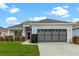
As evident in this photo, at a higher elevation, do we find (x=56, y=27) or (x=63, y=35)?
(x=56, y=27)

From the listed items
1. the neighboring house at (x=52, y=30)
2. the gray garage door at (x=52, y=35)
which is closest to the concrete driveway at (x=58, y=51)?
the neighboring house at (x=52, y=30)

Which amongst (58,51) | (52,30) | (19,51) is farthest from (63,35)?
(19,51)

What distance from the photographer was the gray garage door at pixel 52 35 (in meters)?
36.7

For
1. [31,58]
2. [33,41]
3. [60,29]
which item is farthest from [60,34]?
[31,58]

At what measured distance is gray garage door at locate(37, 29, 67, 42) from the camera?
36688mm

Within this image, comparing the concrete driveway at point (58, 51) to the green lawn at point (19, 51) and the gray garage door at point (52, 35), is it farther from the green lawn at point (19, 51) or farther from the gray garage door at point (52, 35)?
the gray garage door at point (52, 35)

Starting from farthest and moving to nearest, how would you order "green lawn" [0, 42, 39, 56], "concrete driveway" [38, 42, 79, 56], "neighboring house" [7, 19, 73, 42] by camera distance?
"neighboring house" [7, 19, 73, 42] → "concrete driveway" [38, 42, 79, 56] → "green lawn" [0, 42, 39, 56]

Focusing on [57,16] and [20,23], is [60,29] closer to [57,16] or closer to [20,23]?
[57,16]

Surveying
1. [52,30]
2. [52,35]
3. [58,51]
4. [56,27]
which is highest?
[56,27]

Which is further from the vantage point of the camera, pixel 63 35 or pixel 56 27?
pixel 63 35

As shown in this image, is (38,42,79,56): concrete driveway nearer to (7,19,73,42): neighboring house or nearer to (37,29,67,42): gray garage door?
(7,19,73,42): neighboring house

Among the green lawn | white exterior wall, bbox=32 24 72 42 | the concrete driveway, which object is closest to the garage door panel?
white exterior wall, bbox=32 24 72 42

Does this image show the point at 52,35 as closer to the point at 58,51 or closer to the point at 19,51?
the point at 58,51

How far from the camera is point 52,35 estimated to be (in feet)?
125
